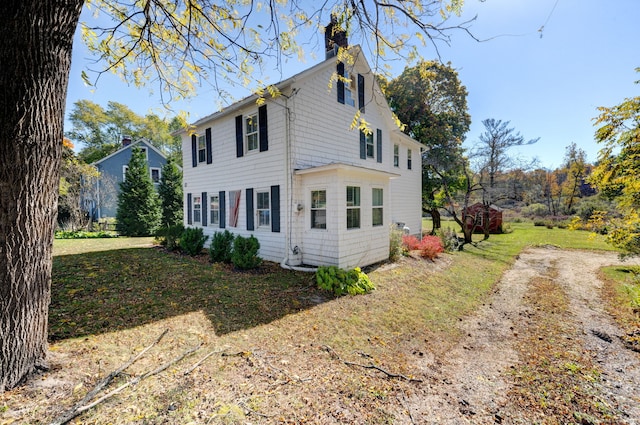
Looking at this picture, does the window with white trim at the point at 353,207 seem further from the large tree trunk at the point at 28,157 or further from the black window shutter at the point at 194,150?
the black window shutter at the point at 194,150

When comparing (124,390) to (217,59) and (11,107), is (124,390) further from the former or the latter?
(217,59)

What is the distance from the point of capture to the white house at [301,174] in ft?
27.4

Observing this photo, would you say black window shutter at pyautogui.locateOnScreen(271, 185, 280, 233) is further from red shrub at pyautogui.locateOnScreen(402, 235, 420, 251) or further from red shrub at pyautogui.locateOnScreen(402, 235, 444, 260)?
red shrub at pyautogui.locateOnScreen(402, 235, 420, 251)

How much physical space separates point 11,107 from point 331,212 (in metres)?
6.46

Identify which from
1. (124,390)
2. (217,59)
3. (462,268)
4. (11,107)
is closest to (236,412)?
(124,390)

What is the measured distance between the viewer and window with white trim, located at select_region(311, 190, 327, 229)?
8.38 meters

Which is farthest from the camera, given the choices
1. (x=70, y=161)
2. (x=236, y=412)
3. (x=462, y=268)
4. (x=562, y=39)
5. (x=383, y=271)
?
(x=70, y=161)

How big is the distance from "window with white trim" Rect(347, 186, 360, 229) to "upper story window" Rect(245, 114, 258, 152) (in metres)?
3.89

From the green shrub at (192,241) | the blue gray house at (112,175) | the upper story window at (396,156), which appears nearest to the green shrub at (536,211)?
the upper story window at (396,156)

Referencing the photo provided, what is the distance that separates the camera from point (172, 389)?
2900 mm

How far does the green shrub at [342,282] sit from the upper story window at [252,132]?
5323mm

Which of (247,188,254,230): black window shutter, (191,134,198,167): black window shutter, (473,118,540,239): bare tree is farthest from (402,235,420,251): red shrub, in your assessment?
(191,134,198,167): black window shutter

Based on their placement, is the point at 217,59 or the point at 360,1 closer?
the point at 360,1

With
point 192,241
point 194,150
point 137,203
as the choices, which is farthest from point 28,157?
point 137,203
